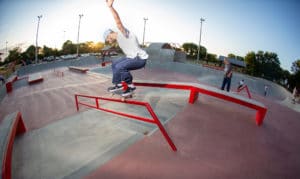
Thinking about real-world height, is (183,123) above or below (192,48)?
below

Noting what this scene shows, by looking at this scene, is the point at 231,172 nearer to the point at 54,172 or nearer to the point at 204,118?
the point at 204,118

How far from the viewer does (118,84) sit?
4.21 metres

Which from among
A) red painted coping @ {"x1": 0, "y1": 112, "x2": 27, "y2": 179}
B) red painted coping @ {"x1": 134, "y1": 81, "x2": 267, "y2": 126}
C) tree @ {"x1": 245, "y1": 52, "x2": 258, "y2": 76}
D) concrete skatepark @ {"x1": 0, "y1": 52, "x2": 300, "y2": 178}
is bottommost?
concrete skatepark @ {"x1": 0, "y1": 52, "x2": 300, "y2": 178}

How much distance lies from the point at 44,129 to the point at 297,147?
631 cm

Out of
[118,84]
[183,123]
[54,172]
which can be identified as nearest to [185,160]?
[183,123]

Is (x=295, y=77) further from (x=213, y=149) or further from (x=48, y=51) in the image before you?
(x=48, y=51)

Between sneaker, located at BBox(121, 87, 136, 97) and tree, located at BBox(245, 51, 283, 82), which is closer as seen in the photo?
sneaker, located at BBox(121, 87, 136, 97)

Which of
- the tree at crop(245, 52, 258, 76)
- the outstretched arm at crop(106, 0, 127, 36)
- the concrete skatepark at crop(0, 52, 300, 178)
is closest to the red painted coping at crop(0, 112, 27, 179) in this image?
the concrete skatepark at crop(0, 52, 300, 178)

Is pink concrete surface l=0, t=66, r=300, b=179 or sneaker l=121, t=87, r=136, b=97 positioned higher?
sneaker l=121, t=87, r=136, b=97

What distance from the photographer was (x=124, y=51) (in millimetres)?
3754

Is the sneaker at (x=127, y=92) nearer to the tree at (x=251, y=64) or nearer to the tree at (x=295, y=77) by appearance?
the tree at (x=295, y=77)

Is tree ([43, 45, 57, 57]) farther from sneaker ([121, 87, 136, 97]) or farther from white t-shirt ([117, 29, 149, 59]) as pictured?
white t-shirt ([117, 29, 149, 59])

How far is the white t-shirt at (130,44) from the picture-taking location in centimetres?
348

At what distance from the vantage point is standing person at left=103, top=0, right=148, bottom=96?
10.8ft
